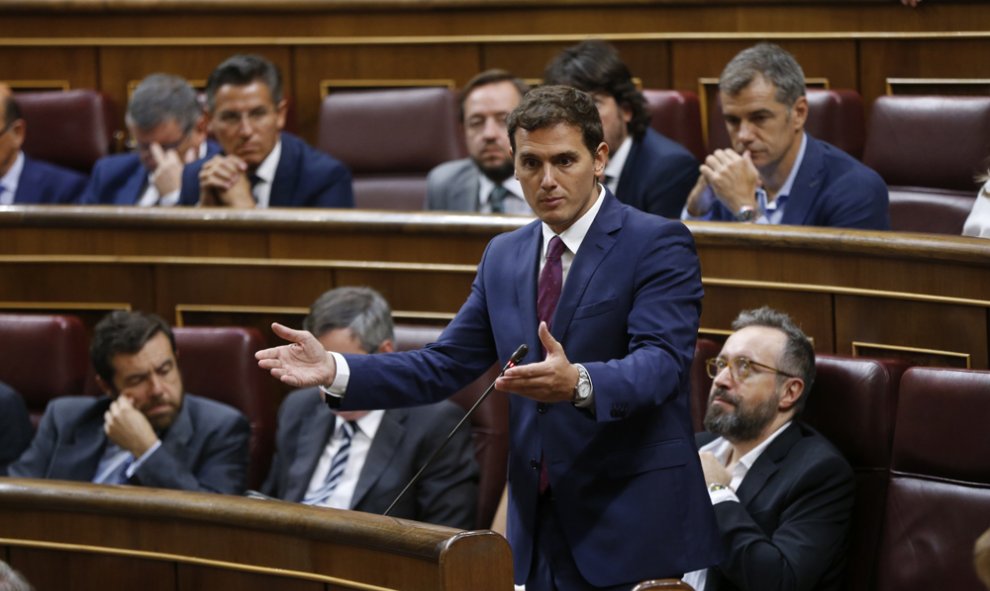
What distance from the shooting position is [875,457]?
998 mm

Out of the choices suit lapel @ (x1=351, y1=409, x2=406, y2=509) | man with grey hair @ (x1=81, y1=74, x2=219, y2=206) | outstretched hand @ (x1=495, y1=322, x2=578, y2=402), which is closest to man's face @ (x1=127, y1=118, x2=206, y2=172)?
man with grey hair @ (x1=81, y1=74, x2=219, y2=206)

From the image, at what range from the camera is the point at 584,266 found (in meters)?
0.81

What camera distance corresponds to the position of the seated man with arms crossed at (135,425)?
119 centimetres

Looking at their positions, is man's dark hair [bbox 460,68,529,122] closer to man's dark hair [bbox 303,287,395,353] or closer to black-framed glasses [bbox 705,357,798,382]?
man's dark hair [bbox 303,287,395,353]

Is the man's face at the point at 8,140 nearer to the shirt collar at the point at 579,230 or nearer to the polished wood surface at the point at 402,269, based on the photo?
the polished wood surface at the point at 402,269

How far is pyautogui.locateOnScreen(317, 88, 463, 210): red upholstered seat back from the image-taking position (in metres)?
1.60

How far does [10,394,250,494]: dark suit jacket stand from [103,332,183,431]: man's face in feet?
0.04

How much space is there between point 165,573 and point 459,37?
0.89 metres

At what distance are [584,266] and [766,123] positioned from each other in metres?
0.46

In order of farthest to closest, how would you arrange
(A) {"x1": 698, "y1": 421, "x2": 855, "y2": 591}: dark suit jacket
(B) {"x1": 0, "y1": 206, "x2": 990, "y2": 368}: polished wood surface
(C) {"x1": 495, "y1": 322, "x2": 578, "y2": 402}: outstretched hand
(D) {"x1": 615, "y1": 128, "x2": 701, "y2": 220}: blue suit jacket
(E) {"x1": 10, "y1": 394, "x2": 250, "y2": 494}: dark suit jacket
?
1. (D) {"x1": 615, "y1": 128, "x2": 701, "y2": 220}: blue suit jacket
2. (E) {"x1": 10, "y1": 394, "x2": 250, "y2": 494}: dark suit jacket
3. (B) {"x1": 0, "y1": 206, "x2": 990, "y2": 368}: polished wood surface
4. (A) {"x1": 698, "y1": 421, "x2": 855, "y2": 591}: dark suit jacket
5. (C) {"x1": 495, "y1": 322, "x2": 578, "y2": 402}: outstretched hand

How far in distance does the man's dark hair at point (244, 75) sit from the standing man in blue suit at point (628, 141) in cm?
31

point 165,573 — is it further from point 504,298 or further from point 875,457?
point 875,457

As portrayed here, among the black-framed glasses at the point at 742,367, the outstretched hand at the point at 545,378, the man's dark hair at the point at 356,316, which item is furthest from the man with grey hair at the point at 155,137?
the outstretched hand at the point at 545,378

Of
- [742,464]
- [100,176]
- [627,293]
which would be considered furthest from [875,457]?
[100,176]
